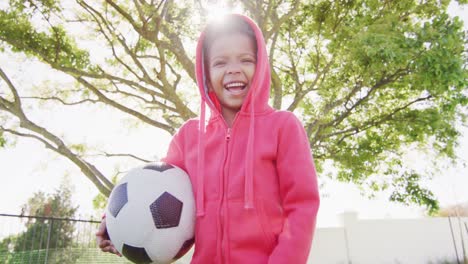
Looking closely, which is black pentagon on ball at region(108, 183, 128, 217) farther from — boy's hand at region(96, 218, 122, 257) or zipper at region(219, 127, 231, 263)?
zipper at region(219, 127, 231, 263)

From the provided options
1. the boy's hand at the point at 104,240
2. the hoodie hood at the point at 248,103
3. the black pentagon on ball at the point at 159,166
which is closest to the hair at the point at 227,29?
the hoodie hood at the point at 248,103

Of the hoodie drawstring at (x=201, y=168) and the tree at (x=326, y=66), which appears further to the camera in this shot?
Answer: the tree at (x=326, y=66)

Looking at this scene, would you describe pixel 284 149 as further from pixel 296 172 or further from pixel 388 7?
pixel 388 7

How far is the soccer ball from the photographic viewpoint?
1727 mm

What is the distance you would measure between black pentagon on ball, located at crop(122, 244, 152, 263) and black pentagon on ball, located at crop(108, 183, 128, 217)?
0.17 meters

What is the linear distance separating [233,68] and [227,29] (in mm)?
284

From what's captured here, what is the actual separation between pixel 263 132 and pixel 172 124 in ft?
23.8

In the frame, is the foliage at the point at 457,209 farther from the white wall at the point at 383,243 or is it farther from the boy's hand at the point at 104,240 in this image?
the boy's hand at the point at 104,240

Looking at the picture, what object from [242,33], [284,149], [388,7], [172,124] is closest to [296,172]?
[284,149]

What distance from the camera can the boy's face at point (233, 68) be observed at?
1.92 metres

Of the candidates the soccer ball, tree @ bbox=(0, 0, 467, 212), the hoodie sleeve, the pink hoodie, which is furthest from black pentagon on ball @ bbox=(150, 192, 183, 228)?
tree @ bbox=(0, 0, 467, 212)

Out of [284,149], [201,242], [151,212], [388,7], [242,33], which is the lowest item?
[201,242]

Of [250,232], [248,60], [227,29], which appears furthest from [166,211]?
[227,29]

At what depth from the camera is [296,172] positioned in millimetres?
1650
